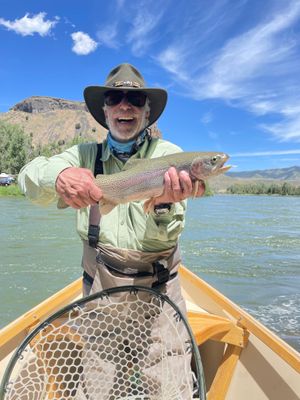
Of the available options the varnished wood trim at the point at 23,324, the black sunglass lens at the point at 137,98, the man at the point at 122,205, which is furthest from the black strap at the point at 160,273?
the varnished wood trim at the point at 23,324

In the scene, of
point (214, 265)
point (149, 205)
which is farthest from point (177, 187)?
point (214, 265)

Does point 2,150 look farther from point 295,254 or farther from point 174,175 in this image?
point 174,175

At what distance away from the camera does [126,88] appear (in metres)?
2.86

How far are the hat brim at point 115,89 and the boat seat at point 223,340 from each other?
5.76ft

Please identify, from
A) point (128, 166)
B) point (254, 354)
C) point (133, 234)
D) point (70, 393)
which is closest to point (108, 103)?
point (128, 166)

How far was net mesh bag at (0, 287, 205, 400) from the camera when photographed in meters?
2.77

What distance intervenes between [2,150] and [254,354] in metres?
71.2

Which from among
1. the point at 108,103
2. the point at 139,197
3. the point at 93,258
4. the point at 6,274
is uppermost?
the point at 108,103

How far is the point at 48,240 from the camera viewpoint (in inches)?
648

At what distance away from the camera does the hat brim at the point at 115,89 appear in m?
3.00

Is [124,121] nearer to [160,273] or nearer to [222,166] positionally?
[222,166]

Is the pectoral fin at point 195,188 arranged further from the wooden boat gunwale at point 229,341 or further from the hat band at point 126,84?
the wooden boat gunwale at point 229,341

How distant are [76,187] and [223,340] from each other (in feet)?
6.33

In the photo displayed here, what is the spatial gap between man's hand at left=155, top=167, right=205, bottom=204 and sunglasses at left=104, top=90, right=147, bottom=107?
2.12ft
